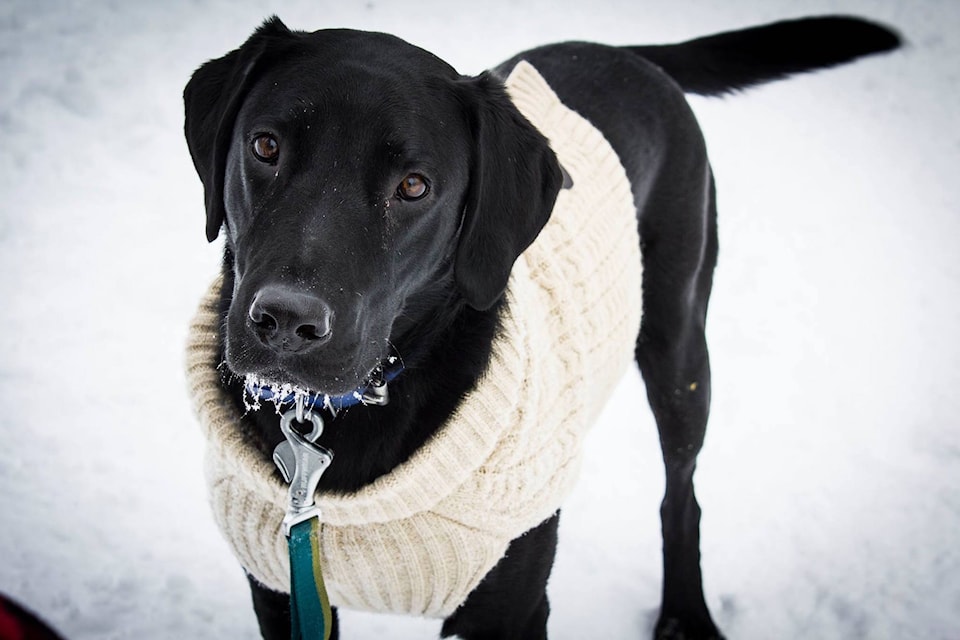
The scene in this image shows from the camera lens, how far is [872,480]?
11.4 feet

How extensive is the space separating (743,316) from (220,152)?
3.06 m

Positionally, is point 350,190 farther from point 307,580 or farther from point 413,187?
point 307,580

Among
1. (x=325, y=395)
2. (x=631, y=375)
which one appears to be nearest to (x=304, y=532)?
(x=325, y=395)

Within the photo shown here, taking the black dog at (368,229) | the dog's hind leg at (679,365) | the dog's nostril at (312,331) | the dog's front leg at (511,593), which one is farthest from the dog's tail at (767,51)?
the dog's nostril at (312,331)

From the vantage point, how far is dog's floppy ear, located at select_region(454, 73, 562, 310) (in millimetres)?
1772

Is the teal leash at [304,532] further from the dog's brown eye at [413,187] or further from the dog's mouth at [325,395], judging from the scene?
the dog's brown eye at [413,187]

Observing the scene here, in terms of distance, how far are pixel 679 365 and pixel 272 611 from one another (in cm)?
154

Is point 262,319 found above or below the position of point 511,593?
above

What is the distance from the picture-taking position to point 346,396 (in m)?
1.74

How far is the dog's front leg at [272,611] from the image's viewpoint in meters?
2.06

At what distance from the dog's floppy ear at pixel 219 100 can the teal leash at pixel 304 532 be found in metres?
0.52

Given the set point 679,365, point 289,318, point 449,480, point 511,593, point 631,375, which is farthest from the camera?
point 631,375

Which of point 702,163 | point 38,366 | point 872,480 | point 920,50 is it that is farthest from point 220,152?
point 920,50

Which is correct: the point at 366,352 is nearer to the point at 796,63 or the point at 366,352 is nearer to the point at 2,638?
the point at 2,638
